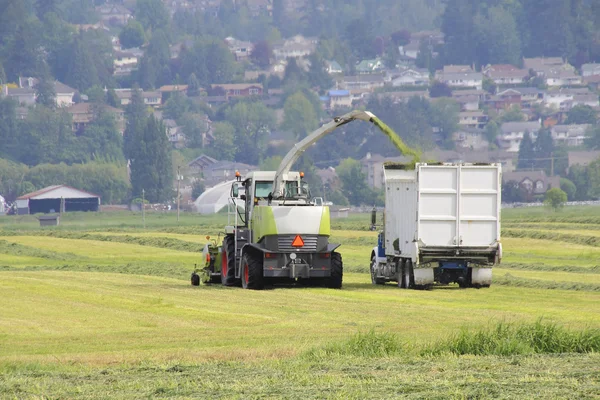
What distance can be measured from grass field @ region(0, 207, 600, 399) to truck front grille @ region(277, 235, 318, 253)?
105cm

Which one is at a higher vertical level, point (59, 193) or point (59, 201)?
point (59, 193)

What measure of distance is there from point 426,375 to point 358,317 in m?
9.84

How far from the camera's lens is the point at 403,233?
38938 mm

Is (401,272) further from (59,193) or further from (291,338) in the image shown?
(59,193)

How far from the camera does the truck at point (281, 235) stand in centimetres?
3725

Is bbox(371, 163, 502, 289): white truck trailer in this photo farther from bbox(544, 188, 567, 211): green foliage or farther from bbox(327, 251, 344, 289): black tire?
bbox(544, 188, 567, 211): green foliage

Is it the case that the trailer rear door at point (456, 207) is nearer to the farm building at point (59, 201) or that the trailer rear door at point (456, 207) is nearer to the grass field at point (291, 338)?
the grass field at point (291, 338)

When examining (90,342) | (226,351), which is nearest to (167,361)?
(226,351)

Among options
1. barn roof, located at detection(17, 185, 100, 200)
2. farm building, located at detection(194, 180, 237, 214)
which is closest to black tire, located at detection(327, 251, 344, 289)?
farm building, located at detection(194, 180, 237, 214)

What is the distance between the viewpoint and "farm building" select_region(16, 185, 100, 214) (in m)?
193

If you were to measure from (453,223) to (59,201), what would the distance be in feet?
520

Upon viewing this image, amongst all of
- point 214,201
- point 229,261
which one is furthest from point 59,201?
point 229,261

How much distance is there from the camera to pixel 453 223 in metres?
37.5

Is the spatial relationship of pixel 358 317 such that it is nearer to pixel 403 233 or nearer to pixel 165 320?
pixel 165 320
